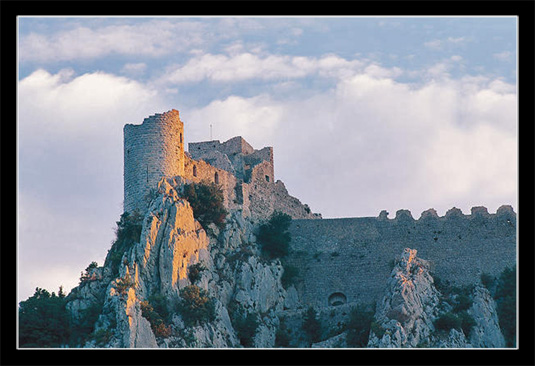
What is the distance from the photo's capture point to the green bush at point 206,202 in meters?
54.0

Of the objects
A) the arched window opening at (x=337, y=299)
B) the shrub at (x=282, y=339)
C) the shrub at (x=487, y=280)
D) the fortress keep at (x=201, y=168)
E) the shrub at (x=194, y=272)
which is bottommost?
the shrub at (x=282, y=339)

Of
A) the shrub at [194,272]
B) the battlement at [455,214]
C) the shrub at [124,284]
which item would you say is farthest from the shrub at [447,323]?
the shrub at [124,284]

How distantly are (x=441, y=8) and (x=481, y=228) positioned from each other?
27.6 meters

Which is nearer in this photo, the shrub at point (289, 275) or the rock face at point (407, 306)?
the rock face at point (407, 306)

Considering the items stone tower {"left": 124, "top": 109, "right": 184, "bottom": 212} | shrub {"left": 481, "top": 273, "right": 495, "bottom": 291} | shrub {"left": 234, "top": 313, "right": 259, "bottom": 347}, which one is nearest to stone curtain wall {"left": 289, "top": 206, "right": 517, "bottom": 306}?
shrub {"left": 481, "top": 273, "right": 495, "bottom": 291}


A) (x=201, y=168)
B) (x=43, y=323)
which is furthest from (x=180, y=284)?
(x=201, y=168)

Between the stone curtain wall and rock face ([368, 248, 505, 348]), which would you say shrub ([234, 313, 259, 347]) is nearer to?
the stone curtain wall

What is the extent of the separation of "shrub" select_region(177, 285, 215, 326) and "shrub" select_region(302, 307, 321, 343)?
16.9ft

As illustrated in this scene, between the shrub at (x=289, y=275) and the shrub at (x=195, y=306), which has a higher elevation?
the shrub at (x=289, y=275)

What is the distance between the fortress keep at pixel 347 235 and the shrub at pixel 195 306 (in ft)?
19.1

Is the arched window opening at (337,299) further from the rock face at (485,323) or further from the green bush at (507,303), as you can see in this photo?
the green bush at (507,303)

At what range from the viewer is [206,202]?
179 ft

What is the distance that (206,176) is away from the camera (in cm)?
5688

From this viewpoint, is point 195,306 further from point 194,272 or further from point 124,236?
point 124,236
